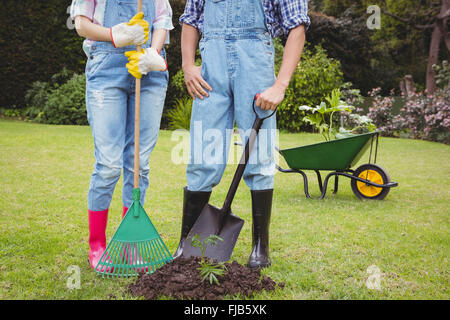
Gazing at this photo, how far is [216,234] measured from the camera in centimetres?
209

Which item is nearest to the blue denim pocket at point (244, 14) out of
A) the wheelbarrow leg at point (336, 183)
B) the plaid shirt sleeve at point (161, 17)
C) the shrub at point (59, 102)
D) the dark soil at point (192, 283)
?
the plaid shirt sleeve at point (161, 17)

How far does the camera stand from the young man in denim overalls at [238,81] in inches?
77.0

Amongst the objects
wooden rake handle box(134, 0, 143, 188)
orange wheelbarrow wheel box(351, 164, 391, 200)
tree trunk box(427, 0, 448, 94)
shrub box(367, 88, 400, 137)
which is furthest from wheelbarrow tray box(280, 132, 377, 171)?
tree trunk box(427, 0, 448, 94)

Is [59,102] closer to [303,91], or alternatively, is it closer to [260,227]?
[303,91]

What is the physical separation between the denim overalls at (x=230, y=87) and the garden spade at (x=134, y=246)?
300 mm

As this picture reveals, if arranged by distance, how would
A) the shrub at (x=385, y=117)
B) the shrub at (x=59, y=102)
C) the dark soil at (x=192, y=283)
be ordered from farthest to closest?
1. the shrub at (x=385, y=117)
2. the shrub at (x=59, y=102)
3. the dark soil at (x=192, y=283)

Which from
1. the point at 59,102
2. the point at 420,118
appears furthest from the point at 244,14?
the point at 420,118

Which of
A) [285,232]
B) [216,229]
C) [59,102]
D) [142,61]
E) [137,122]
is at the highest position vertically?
[142,61]

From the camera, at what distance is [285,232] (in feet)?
9.16

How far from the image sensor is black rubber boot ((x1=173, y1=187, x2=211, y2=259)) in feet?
6.98

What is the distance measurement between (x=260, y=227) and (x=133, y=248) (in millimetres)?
620

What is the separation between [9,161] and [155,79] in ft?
11.6

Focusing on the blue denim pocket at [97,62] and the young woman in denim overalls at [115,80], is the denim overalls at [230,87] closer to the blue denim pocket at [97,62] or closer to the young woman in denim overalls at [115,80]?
the young woman in denim overalls at [115,80]

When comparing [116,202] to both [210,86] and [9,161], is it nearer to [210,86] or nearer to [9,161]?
[210,86]
